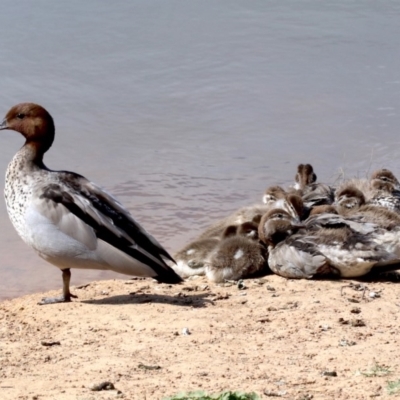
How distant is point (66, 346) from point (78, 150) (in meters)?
5.36

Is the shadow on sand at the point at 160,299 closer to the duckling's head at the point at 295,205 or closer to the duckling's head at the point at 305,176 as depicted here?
the duckling's head at the point at 295,205

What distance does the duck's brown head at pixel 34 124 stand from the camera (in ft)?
25.8

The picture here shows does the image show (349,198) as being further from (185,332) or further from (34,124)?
(185,332)

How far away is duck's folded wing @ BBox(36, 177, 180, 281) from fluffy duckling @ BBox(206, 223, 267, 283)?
68 cm

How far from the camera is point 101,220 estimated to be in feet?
23.6

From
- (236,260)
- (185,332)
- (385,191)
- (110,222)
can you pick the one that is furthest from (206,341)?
(385,191)

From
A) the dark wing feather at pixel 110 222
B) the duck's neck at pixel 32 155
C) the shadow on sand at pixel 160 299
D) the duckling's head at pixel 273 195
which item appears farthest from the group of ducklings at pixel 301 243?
the duck's neck at pixel 32 155

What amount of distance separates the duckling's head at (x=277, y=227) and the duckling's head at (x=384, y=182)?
152 centimetres

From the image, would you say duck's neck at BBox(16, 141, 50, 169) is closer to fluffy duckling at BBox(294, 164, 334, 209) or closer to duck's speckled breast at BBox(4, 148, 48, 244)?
duck's speckled breast at BBox(4, 148, 48, 244)

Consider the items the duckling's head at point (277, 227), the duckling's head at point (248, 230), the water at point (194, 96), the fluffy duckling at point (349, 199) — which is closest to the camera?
the duckling's head at point (277, 227)

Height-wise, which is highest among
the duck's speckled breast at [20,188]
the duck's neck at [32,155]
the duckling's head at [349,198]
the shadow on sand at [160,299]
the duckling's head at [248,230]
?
the duck's neck at [32,155]

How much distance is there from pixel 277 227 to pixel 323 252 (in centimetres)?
45

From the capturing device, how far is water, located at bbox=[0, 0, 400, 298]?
10469 millimetres

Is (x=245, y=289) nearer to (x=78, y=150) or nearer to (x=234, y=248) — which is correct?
Answer: (x=234, y=248)
